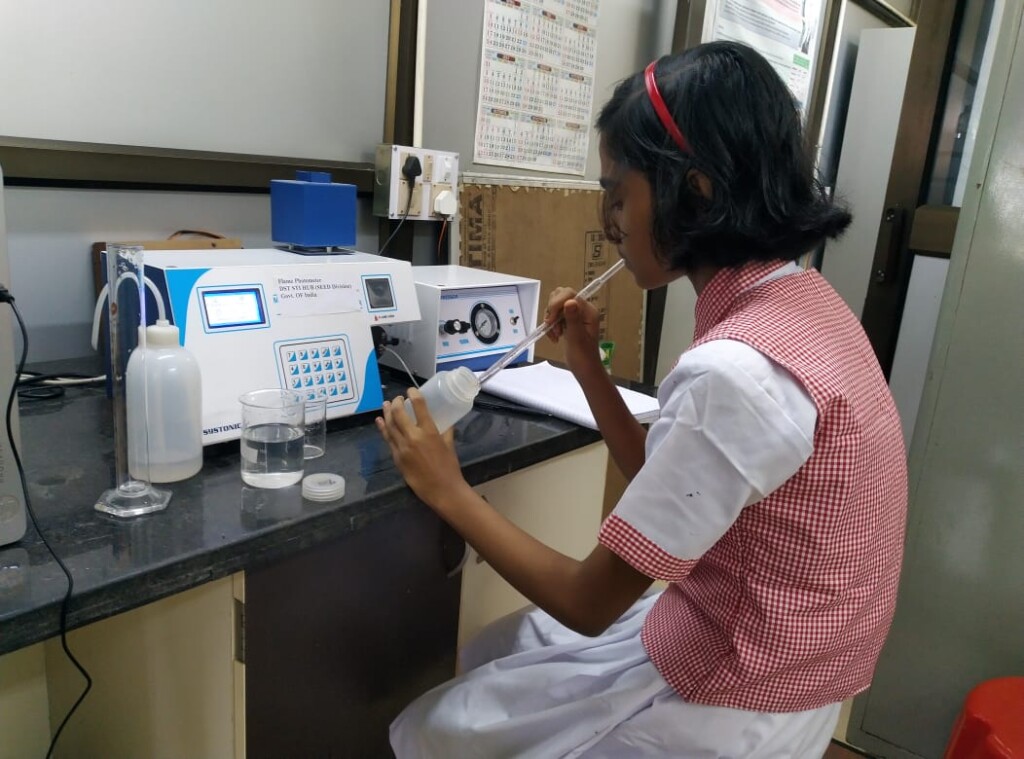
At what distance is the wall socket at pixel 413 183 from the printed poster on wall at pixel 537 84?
19 cm

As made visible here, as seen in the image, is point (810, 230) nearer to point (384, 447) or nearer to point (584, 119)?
point (384, 447)

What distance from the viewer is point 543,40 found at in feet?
6.01

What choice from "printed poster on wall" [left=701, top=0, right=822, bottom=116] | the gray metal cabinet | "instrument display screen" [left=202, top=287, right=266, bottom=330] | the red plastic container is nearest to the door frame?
"printed poster on wall" [left=701, top=0, right=822, bottom=116]

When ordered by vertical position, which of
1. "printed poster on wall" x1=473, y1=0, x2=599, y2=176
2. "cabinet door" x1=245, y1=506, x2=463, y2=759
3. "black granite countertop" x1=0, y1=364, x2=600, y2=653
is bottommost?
"cabinet door" x1=245, y1=506, x2=463, y2=759

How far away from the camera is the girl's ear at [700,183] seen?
0.77 meters

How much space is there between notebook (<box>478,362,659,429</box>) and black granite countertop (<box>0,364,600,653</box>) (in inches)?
2.1

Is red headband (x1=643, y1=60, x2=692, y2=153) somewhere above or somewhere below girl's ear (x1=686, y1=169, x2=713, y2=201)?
above

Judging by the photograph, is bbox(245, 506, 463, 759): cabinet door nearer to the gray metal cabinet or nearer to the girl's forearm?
the girl's forearm

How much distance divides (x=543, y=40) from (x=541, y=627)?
4.67ft

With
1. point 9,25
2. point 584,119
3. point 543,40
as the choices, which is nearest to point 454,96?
point 543,40

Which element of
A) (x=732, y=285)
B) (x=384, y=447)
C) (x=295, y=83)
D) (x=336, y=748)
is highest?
(x=295, y=83)

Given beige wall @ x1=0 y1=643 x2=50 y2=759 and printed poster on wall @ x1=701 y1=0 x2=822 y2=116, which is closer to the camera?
beige wall @ x1=0 y1=643 x2=50 y2=759

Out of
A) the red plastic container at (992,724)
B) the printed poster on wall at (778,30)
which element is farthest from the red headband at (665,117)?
the printed poster on wall at (778,30)

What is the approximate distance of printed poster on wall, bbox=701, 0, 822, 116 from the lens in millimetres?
2223
